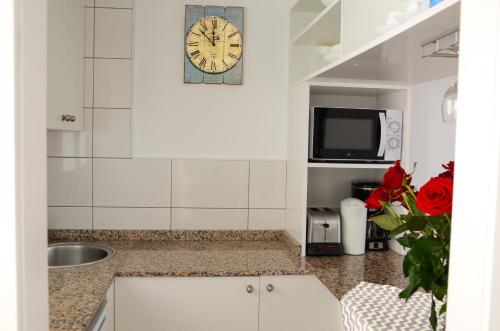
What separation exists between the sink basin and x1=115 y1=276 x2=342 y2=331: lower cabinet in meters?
0.47

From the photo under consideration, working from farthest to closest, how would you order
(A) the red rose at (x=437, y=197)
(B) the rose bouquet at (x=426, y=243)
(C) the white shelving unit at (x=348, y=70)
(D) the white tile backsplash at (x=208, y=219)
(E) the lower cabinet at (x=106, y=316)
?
(D) the white tile backsplash at (x=208, y=219) < (E) the lower cabinet at (x=106, y=316) < (C) the white shelving unit at (x=348, y=70) < (B) the rose bouquet at (x=426, y=243) < (A) the red rose at (x=437, y=197)

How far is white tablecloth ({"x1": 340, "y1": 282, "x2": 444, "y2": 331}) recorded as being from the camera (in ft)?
3.81

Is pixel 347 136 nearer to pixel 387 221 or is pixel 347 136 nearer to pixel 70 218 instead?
pixel 387 221

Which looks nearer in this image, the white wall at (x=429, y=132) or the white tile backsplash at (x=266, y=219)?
the white wall at (x=429, y=132)

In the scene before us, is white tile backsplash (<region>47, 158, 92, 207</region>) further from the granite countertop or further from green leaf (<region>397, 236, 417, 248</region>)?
green leaf (<region>397, 236, 417, 248</region>)

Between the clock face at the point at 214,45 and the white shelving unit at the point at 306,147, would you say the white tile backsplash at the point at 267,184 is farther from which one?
the clock face at the point at 214,45

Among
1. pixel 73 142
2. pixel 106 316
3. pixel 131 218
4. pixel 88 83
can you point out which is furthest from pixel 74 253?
pixel 88 83

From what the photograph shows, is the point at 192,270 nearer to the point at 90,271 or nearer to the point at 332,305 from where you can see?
the point at 90,271

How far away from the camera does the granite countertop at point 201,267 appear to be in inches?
65.9

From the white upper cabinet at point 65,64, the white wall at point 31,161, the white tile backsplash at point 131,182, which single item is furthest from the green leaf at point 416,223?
the white tile backsplash at point 131,182

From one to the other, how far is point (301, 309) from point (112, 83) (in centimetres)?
156

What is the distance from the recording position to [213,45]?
8.64ft

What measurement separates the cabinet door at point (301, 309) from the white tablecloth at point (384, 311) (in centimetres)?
65

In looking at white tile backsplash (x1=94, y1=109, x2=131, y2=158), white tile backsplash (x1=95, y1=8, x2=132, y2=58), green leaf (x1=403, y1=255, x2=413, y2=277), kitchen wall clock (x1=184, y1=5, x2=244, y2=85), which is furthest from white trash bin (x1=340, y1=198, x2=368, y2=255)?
white tile backsplash (x1=95, y1=8, x2=132, y2=58)
